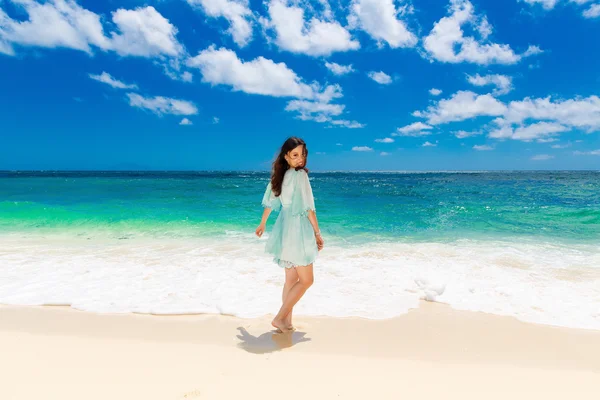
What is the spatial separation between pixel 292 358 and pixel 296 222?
1321 millimetres

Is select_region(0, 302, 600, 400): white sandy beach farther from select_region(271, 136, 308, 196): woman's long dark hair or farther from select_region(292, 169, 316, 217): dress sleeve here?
select_region(271, 136, 308, 196): woman's long dark hair

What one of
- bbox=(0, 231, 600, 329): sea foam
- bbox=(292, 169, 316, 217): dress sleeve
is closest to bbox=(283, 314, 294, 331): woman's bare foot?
bbox=(0, 231, 600, 329): sea foam

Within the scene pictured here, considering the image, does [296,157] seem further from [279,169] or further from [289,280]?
[289,280]

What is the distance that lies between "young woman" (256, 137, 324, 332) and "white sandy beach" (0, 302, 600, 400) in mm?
724

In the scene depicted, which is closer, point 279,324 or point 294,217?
point 294,217

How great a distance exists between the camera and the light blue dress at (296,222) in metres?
3.57

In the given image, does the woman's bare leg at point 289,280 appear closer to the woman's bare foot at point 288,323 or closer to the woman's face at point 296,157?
the woman's bare foot at point 288,323

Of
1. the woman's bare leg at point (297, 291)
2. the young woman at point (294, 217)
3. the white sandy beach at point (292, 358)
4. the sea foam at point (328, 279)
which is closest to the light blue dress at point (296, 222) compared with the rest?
the young woman at point (294, 217)

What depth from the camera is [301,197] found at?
3.56 m

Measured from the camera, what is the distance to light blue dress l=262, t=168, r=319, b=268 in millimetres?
3566

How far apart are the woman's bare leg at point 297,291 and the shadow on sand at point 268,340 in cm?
12

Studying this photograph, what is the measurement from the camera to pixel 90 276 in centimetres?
610

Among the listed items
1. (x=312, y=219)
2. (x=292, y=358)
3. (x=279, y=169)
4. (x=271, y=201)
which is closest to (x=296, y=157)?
(x=279, y=169)

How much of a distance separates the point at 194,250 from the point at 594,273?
8.28 meters
